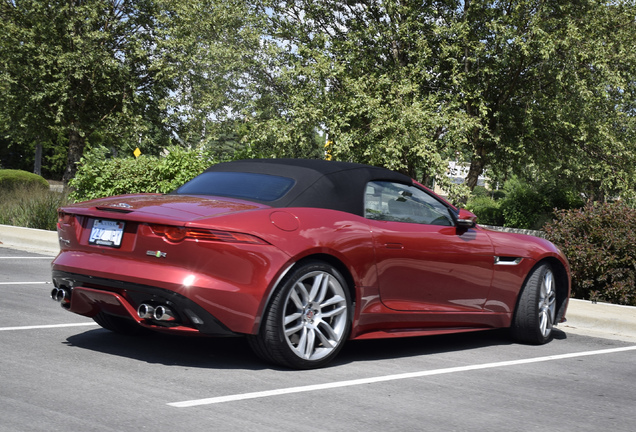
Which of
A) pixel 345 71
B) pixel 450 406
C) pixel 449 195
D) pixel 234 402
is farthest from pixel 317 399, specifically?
pixel 345 71

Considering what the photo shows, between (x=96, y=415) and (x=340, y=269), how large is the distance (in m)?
2.14

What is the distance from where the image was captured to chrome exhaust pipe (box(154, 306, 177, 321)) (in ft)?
15.8

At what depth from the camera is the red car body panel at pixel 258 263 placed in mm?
4844

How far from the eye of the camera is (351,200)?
227 inches

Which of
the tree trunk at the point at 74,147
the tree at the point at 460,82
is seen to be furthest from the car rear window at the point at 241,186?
the tree trunk at the point at 74,147

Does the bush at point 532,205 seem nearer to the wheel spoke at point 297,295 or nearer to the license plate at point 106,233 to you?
the wheel spoke at point 297,295

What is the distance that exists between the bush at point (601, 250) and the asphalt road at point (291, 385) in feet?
8.37

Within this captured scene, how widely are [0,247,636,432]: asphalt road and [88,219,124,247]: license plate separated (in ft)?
2.63

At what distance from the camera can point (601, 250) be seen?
31.3 ft

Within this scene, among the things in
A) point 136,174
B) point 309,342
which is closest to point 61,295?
point 309,342

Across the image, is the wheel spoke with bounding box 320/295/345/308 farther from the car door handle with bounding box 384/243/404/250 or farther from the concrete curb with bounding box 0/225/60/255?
the concrete curb with bounding box 0/225/60/255

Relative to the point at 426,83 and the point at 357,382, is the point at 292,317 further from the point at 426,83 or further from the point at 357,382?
the point at 426,83

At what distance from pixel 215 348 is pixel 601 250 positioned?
18.6 ft

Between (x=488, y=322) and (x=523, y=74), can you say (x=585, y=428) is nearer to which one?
(x=488, y=322)
